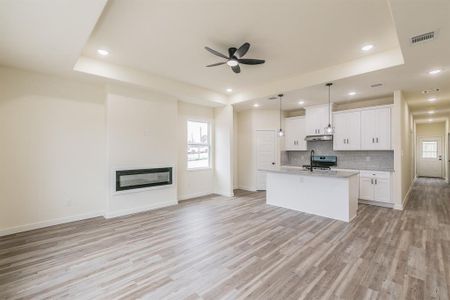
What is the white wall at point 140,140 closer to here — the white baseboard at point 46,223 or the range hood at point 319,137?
the white baseboard at point 46,223

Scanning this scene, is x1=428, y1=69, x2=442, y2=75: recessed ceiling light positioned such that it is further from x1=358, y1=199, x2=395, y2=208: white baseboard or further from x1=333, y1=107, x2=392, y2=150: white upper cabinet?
x1=358, y1=199, x2=395, y2=208: white baseboard

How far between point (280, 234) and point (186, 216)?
2.04 m

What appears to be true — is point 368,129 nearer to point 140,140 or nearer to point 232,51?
point 232,51

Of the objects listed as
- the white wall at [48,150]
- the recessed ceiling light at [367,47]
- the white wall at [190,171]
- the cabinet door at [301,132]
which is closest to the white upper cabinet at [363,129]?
the cabinet door at [301,132]

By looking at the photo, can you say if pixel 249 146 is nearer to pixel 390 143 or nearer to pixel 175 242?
pixel 390 143

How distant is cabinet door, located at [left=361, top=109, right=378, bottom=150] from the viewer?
5558 mm

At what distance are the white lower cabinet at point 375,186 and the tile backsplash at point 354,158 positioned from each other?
374 mm

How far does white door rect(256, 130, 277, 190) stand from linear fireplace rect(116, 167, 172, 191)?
326cm

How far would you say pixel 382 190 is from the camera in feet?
17.2

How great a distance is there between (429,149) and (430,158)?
1.52 ft

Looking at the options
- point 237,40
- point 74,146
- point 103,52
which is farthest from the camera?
point 74,146

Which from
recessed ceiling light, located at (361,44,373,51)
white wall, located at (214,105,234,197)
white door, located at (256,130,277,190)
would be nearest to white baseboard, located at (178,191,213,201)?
white wall, located at (214,105,234,197)

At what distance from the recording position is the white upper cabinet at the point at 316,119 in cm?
646

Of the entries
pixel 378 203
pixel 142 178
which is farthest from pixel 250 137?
pixel 378 203
